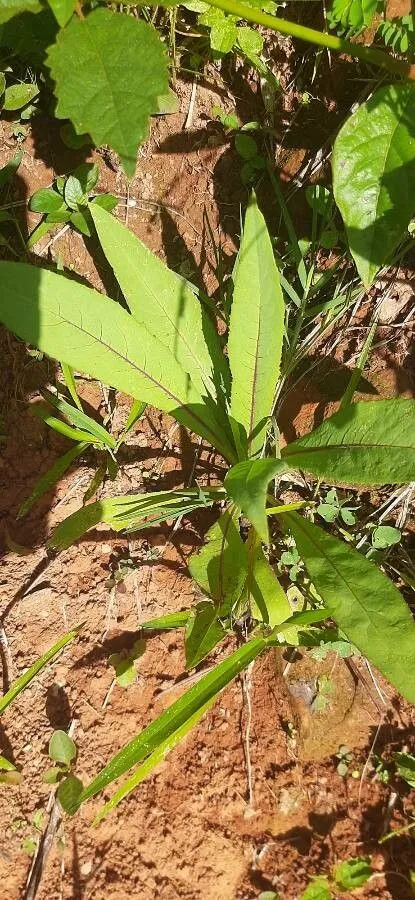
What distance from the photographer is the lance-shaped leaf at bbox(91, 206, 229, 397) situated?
A: 1.65m

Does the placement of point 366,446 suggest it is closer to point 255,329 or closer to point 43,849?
point 255,329

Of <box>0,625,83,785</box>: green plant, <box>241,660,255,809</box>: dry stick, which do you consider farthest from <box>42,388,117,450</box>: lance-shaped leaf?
<box>241,660,255,809</box>: dry stick

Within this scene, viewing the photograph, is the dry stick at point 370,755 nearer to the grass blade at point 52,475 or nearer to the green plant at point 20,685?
the green plant at point 20,685

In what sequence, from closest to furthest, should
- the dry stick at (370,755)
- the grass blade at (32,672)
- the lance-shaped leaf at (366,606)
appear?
the lance-shaped leaf at (366,606), the grass blade at (32,672), the dry stick at (370,755)

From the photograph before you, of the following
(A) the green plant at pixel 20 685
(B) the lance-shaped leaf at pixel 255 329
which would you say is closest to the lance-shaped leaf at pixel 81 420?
(B) the lance-shaped leaf at pixel 255 329

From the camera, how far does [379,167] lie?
151 cm

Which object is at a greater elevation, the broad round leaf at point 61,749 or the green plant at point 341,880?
the broad round leaf at point 61,749

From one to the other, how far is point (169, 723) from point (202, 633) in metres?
0.22

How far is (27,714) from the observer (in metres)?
1.84

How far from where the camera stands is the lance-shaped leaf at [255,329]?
1545mm

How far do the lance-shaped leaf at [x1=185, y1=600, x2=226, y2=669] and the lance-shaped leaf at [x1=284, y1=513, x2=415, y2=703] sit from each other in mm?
270

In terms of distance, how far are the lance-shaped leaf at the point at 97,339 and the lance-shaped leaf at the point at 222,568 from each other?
0.24 metres

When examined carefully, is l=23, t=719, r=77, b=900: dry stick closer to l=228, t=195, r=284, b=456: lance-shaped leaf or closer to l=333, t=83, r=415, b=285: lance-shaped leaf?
l=228, t=195, r=284, b=456: lance-shaped leaf

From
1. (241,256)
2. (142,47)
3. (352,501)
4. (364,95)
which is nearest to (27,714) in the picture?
(352,501)
